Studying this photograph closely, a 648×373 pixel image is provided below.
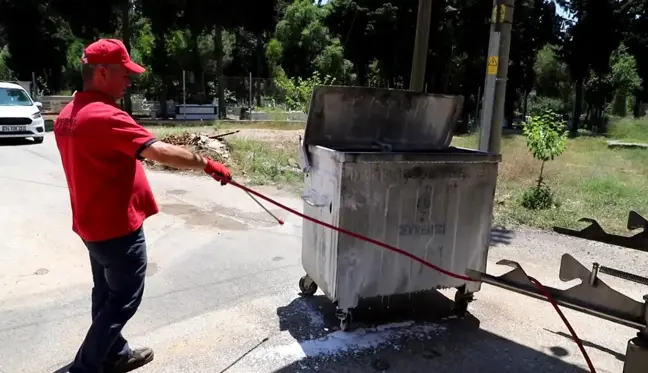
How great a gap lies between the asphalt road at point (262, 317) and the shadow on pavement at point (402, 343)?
0.04 feet

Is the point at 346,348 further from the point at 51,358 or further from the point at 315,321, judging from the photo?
the point at 51,358

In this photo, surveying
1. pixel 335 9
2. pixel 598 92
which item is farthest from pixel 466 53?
pixel 598 92

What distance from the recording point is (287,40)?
123 feet

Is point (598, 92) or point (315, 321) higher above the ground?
point (598, 92)

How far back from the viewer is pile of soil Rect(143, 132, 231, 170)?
10.6m

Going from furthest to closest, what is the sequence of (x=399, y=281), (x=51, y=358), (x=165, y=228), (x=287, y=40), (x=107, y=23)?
(x=287, y=40) → (x=107, y=23) → (x=165, y=228) → (x=399, y=281) → (x=51, y=358)

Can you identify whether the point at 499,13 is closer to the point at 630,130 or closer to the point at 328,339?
the point at 328,339

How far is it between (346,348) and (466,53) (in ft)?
86.8

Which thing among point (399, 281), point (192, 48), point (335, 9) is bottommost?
point (399, 281)

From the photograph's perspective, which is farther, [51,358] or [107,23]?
[107,23]

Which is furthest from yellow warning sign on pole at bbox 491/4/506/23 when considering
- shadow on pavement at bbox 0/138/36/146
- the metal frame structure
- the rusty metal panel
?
shadow on pavement at bbox 0/138/36/146

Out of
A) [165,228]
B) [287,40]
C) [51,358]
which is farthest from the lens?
[287,40]

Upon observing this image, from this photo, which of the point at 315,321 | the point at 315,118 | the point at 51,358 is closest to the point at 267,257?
the point at 315,321

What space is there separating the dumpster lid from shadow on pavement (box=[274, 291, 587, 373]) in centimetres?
130
